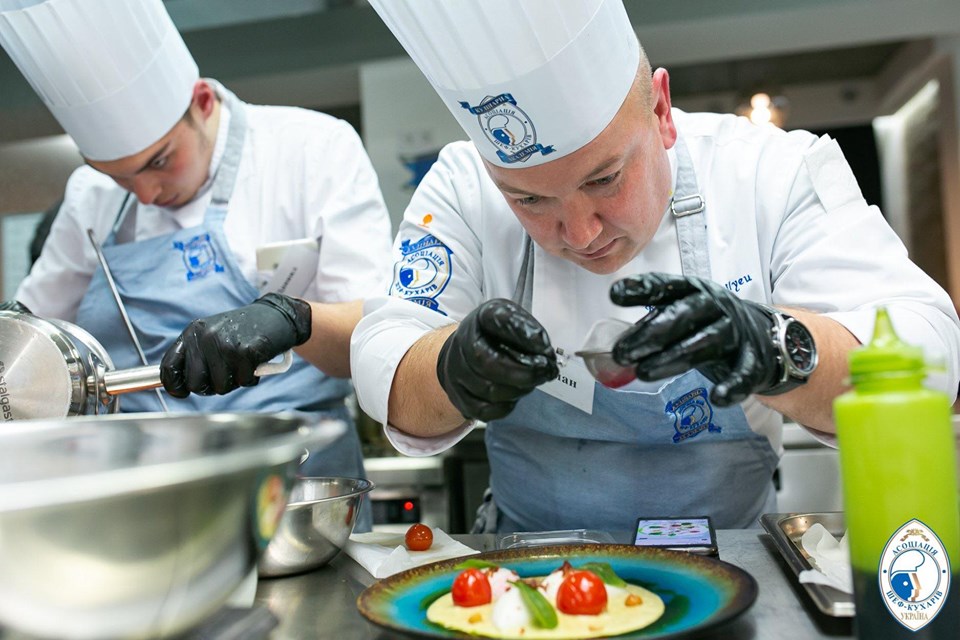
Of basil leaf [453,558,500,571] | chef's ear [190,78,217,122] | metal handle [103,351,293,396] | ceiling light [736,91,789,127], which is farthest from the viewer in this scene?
ceiling light [736,91,789,127]

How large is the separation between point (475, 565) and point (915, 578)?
0.45m

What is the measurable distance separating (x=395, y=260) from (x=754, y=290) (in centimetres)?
59

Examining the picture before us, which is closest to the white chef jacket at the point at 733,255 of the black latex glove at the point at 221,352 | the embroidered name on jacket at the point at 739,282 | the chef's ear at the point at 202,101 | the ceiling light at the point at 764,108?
the embroidered name on jacket at the point at 739,282

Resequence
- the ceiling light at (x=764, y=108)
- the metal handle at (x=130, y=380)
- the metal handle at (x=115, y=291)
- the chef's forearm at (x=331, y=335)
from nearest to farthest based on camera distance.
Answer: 1. the metal handle at (x=130, y=380)
2. the chef's forearm at (x=331, y=335)
3. the metal handle at (x=115, y=291)
4. the ceiling light at (x=764, y=108)

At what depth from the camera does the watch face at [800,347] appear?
1020mm

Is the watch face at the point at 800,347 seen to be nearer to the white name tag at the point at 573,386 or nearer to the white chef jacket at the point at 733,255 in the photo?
the white chef jacket at the point at 733,255

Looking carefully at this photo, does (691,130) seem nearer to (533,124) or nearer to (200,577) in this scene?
(533,124)

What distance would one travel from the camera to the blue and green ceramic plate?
2.63ft

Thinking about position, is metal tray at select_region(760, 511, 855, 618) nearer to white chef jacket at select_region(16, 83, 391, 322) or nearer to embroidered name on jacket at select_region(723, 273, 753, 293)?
embroidered name on jacket at select_region(723, 273, 753, 293)

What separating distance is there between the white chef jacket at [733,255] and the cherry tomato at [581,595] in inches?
20.9

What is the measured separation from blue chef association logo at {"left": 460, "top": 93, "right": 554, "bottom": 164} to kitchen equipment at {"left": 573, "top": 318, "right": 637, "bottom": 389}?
288 mm

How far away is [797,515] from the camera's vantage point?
121 cm

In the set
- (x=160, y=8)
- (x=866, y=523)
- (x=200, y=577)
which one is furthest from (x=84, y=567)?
(x=160, y=8)

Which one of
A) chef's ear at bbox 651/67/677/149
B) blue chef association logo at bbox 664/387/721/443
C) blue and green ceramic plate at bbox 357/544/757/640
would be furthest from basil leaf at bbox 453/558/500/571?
chef's ear at bbox 651/67/677/149
